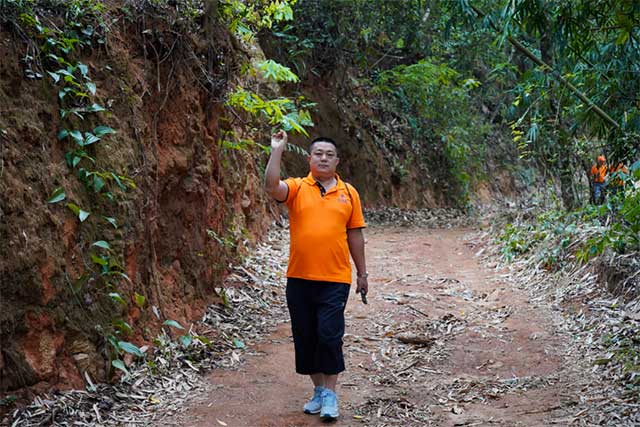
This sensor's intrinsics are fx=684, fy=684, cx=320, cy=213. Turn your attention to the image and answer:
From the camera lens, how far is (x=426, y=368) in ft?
18.5

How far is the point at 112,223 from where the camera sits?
4.78m

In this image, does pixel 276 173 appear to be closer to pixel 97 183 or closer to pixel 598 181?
pixel 97 183

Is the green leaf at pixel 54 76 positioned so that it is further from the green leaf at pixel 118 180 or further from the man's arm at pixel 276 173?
the man's arm at pixel 276 173

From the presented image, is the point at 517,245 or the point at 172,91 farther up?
the point at 172,91

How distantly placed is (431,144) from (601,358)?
1360 cm

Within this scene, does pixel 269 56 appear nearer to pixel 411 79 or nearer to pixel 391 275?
pixel 411 79

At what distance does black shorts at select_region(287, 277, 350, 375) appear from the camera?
14.2ft

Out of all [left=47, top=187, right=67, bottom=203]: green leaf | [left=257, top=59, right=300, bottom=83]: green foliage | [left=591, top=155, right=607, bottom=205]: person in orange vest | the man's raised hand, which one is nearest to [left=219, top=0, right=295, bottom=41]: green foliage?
[left=257, top=59, right=300, bottom=83]: green foliage

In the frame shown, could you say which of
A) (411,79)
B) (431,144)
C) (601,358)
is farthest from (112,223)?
(431,144)

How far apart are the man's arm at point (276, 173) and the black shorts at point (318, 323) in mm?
568

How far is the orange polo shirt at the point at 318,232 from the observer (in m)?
4.36

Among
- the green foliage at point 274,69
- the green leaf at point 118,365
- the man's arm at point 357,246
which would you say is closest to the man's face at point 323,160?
the man's arm at point 357,246

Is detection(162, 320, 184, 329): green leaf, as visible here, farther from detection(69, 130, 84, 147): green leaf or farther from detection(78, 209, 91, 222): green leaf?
detection(69, 130, 84, 147): green leaf

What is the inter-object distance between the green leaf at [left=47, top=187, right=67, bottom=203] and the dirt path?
5.24 ft
